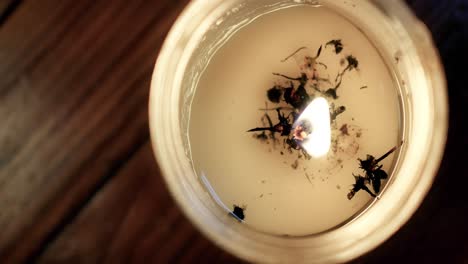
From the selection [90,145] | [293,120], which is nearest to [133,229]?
[90,145]

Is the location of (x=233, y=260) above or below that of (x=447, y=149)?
below

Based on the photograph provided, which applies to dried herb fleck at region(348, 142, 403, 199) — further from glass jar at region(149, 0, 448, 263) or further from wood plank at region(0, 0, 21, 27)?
wood plank at region(0, 0, 21, 27)

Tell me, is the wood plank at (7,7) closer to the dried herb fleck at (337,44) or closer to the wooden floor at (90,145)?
the wooden floor at (90,145)

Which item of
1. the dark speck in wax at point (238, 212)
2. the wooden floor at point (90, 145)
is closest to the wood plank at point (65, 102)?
the wooden floor at point (90, 145)

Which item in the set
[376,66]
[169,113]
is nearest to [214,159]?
[169,113]

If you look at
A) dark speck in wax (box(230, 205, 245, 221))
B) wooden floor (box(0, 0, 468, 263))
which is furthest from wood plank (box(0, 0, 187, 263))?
dark speck in wax (box(230, 205, 245, 221))

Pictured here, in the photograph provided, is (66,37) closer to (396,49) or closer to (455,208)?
(396,49)
